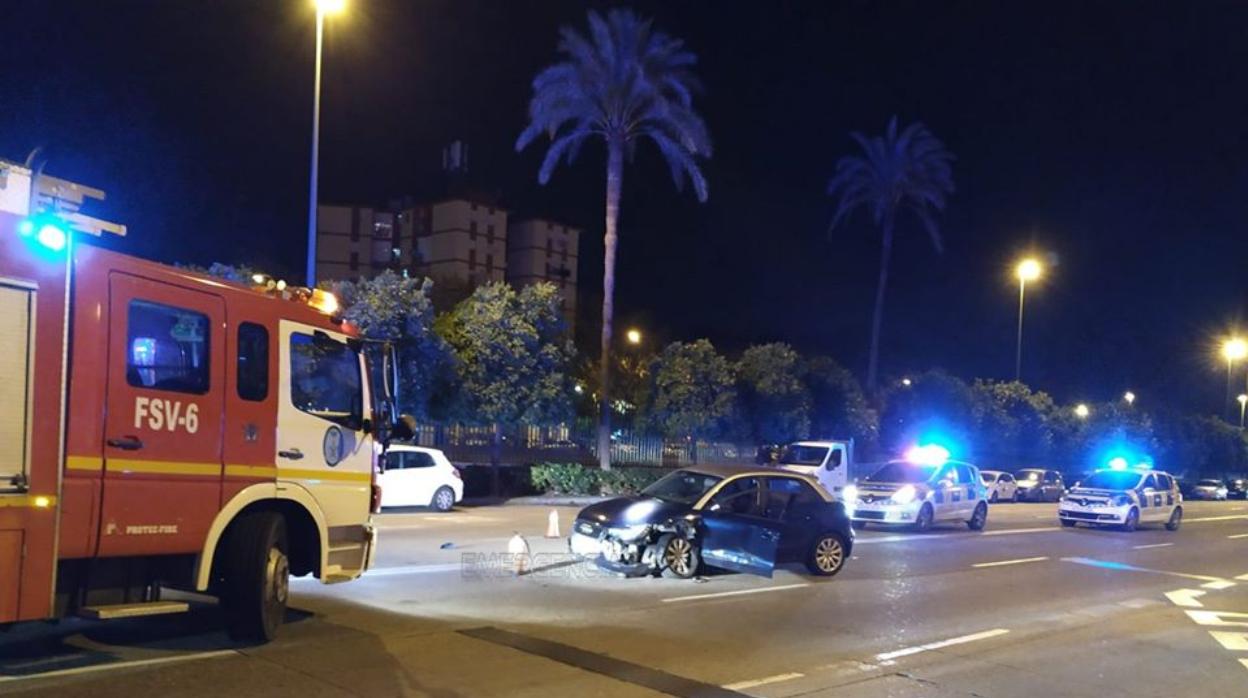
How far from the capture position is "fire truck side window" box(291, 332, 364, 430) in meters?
9.25

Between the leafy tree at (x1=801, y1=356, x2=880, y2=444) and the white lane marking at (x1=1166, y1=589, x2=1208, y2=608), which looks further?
the leafy tree at (x1=801, y1=356, x2=880, y2=444)

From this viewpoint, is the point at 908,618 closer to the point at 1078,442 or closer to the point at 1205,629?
the point at 1205,629

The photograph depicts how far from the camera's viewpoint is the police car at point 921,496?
22.6m

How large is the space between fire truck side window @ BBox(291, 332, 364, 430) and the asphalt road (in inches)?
80.9

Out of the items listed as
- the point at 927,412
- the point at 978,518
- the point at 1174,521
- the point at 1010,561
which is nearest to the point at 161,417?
the point at 1010,561

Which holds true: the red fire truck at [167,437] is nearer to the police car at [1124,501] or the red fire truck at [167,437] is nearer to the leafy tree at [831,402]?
the police car at [1124,501]

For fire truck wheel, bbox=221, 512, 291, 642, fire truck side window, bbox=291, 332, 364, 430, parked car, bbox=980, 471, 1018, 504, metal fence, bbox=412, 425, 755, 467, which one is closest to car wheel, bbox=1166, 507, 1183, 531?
parked car, bbox=980, 471, 1018, 504

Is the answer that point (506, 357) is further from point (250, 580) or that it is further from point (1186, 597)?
point (250, 580)

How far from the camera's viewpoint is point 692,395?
37.3 meters

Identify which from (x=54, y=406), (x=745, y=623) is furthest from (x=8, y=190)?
(x=745, y=623)

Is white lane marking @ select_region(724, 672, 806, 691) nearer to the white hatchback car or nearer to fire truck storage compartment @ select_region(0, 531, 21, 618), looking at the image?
fire truck storage compartment @ select_region(0, 531, 21, 618)

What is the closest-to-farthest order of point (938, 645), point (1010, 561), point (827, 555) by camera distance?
point (938, 645)
point (827, 555)
point (1010, 561)

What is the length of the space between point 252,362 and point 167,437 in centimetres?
104

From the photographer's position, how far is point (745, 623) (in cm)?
1096
